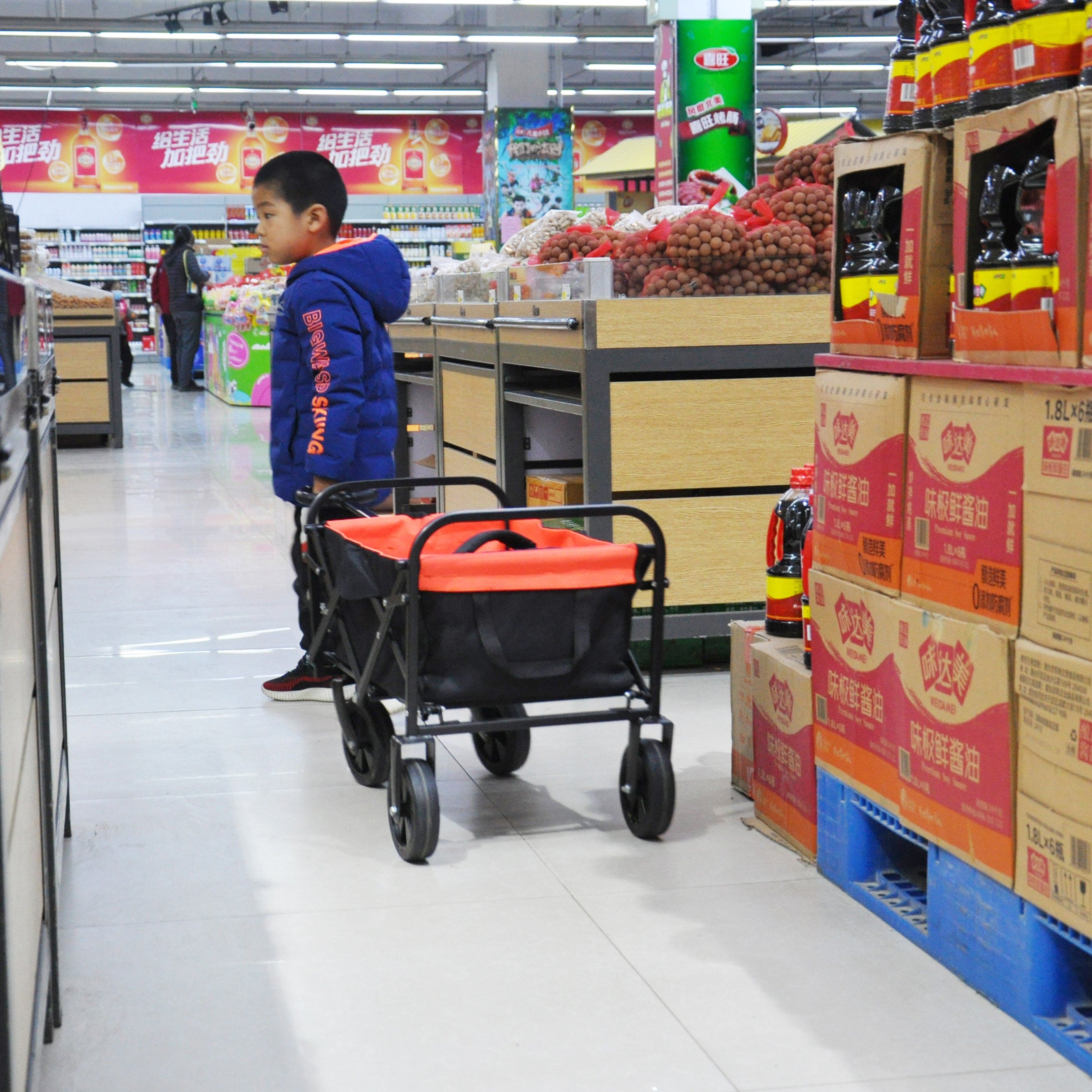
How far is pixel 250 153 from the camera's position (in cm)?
2430

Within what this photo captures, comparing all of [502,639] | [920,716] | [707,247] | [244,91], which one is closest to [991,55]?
[920,716]

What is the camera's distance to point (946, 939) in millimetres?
2000

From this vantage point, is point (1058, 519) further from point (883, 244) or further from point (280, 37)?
point (280, 37)

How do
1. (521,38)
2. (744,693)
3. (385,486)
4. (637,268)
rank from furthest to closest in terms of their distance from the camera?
(521,38), (637,268), (385,486), (744,693)

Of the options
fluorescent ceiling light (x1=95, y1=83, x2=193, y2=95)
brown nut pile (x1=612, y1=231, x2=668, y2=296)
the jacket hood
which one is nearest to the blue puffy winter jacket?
the jacket hood

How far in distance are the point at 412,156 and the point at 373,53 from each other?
260 centimetres

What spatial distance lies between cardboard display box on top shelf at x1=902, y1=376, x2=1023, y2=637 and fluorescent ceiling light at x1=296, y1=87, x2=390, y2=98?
21.2m

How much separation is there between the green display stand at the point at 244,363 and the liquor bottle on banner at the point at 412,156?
34.1 feet

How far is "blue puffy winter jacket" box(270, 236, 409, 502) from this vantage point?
11.2 ft

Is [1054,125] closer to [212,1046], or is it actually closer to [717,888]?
[717,888]

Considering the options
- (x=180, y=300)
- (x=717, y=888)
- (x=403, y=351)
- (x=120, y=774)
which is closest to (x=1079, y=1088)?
(x=717, y=888)

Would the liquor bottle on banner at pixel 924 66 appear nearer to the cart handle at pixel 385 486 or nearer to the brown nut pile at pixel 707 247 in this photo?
the cart handle at pixel 385 486

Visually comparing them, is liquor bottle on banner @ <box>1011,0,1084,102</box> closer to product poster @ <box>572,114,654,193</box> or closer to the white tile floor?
the white tile floor

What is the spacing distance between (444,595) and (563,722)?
1.02 feet
